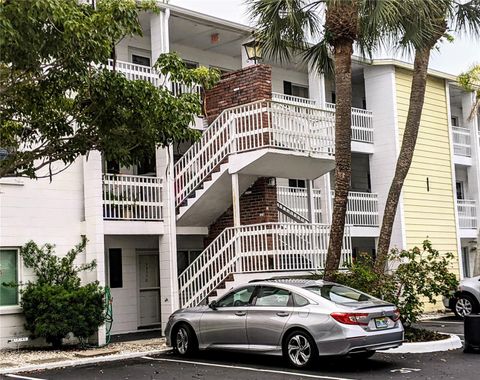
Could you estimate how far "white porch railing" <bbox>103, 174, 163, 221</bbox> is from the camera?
55.0 feet

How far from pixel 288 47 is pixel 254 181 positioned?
393cm

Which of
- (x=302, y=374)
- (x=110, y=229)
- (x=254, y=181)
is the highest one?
(x=254, y=181)

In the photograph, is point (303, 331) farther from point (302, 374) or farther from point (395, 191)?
point (395, 191)

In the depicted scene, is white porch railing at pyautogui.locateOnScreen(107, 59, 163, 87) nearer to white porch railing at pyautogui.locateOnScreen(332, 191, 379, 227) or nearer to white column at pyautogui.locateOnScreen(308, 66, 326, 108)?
white column at pyautogui.locateOnScreen(308, 66, 326, 108)

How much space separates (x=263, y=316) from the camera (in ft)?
40.3

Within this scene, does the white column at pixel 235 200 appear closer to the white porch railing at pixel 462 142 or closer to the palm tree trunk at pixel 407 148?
the palm tree trunk at pixel 407 148

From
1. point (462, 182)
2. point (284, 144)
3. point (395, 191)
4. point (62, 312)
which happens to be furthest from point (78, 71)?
point (462, 182)

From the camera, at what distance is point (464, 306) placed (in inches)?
804

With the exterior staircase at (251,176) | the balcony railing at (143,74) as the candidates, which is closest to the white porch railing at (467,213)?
the exterior staircase at (251,176)

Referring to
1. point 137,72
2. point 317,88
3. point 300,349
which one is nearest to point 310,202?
point 317,88

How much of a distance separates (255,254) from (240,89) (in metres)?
4.34

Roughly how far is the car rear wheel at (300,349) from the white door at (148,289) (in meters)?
8.17

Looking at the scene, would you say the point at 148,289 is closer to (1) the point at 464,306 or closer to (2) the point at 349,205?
(2) the point at 349,205

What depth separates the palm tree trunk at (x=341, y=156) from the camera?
14844mm
